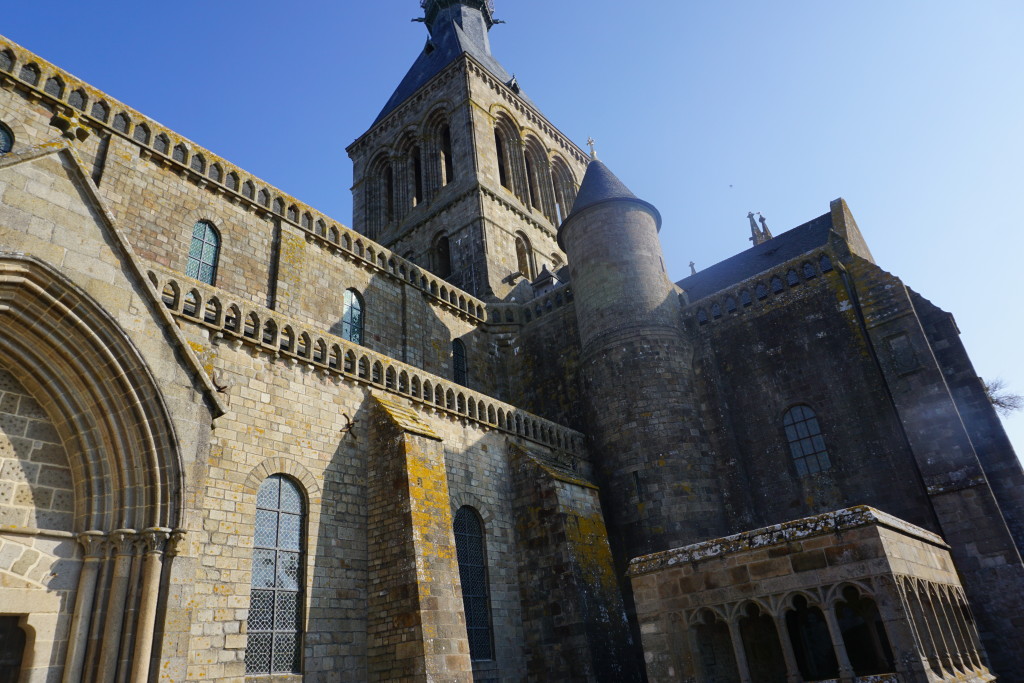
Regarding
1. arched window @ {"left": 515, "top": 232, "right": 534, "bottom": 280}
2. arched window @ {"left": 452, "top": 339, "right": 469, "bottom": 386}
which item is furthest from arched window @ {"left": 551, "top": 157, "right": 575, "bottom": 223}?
arched window @ {"left": 452, "top": 339, "right": 469, "bottom": 386}

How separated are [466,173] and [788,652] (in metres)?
23.5

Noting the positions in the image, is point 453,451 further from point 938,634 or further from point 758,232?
point 758,232

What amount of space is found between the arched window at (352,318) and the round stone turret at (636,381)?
651cm

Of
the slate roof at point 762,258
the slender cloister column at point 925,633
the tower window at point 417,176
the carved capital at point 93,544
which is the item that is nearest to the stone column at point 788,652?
the slender cloister column at point 925,633

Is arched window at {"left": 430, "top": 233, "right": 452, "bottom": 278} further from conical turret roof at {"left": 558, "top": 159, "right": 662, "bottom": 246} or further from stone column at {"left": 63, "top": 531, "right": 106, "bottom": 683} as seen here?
stone column at {"left": 63, "top": 531, "right": 106, "bottom": 683}

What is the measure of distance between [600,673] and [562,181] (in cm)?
2630

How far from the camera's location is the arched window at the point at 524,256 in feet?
92.9

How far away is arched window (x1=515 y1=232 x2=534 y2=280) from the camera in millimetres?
28328

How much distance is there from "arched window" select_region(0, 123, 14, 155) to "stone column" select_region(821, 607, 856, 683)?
50.3ft

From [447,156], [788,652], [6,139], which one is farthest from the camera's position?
[447,156]

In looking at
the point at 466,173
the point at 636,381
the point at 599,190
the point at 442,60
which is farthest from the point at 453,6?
the point at 636,381

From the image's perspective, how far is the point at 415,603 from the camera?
10992 millimetres

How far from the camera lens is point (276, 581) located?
10.8 metres

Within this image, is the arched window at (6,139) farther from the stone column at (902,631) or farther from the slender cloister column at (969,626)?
the slender cloister column at (969,626)
